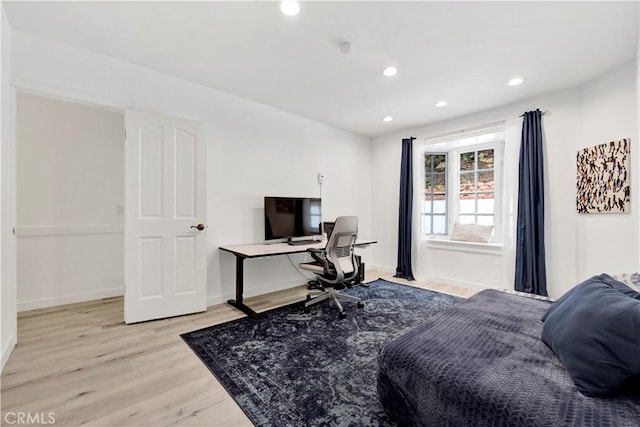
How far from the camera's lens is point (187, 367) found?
198 centimetres

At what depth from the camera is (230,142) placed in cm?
342

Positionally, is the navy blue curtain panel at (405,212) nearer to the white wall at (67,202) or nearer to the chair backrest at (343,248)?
the chair backrest at (343,248)

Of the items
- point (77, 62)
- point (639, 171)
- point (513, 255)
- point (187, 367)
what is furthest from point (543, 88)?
point (77, 62)

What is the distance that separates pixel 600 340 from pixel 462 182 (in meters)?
3.85

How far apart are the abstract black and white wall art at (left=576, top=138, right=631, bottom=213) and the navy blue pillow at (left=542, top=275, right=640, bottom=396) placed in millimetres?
2095

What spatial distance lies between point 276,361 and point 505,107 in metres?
4.12

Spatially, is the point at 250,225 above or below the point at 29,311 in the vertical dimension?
above

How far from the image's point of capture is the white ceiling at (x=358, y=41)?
196 cm

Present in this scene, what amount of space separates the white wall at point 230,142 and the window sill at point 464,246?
57.5 inches

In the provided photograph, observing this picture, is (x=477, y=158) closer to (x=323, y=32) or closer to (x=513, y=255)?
(x=513, y=255)

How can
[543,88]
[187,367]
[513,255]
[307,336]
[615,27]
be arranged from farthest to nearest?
[513,255], [543,88], [307,336], [615,27], [187,367]

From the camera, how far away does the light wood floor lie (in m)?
1.53

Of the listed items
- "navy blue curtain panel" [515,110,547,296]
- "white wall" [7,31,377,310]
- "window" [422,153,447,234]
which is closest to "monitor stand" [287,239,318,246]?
"white wall" [7,31,377,310]

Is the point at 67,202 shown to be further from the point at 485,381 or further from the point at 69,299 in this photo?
the point at 485,381
